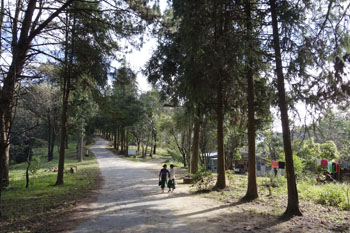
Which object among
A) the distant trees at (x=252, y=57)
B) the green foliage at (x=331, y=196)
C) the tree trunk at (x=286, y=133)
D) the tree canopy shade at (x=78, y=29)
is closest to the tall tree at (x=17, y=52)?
the tree canopy shade at (x=78, y=29)

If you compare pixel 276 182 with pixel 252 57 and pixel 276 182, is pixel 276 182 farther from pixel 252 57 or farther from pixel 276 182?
pixel 252 57

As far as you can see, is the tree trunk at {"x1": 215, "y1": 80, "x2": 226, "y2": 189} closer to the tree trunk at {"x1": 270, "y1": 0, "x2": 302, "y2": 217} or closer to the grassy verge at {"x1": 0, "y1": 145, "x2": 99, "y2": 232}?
the tree trunk at {"x1": 270, "y1": 0, "x2": 302, "y2": 217}

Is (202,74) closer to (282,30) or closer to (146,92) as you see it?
(282,30)

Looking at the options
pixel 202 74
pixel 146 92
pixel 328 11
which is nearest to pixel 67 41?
pixel 202 74

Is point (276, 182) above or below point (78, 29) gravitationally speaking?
below

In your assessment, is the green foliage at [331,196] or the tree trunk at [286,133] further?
the green foliage at [331,196]

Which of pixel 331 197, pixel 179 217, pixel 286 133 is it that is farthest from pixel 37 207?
pixel 331 197

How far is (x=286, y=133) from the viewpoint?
25.4 feet

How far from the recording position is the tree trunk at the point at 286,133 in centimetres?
738

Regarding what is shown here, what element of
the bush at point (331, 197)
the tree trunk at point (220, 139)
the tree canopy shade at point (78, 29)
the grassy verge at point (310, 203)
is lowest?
the grassy verge at point (310, 203)

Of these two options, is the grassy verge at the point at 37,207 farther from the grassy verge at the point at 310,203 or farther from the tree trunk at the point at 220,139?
the tree trunk at the point at 220,139

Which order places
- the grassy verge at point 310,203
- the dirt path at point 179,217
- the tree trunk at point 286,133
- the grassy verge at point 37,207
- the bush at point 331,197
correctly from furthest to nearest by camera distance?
the bush at point 331,197
the tree trunk at point 286,133
the grassy verge at point 310,203
the grassy verge at point 37,207
the dirt path at point 179,217

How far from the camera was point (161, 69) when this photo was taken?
14.7 metres

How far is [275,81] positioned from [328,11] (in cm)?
290
